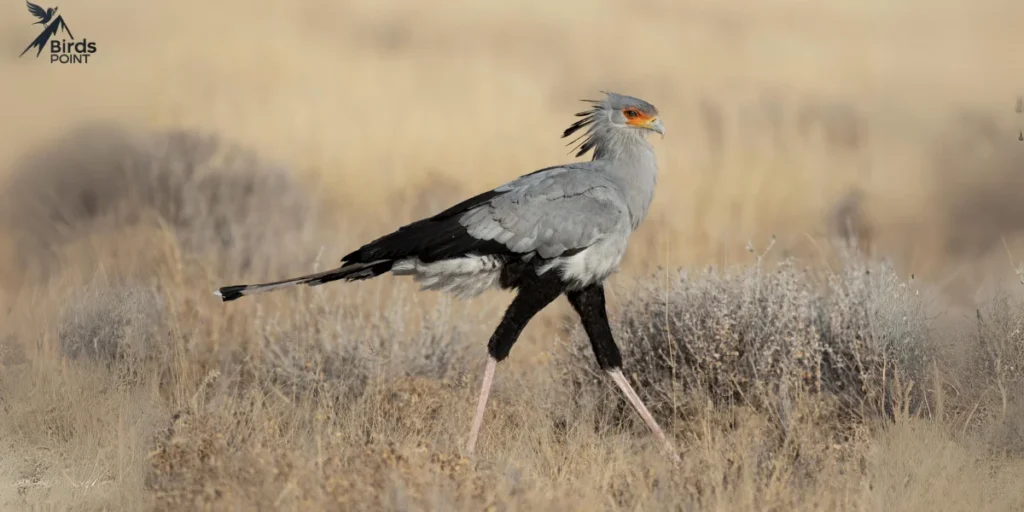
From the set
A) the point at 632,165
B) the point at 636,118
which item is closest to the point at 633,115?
the point at 636,118

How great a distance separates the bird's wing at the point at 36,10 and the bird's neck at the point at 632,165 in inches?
277

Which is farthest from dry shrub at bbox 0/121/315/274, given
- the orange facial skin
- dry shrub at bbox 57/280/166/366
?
the orange facial skin

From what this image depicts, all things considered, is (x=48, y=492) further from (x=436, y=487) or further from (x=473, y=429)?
(x=436, y=487)

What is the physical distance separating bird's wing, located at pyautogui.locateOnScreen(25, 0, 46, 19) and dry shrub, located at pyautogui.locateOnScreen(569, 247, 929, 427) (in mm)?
7010

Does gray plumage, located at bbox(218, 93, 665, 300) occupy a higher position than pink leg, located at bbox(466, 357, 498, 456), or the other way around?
gray plumage, located at bbox(218, 93, 665, 300)

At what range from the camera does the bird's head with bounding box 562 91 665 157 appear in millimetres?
6227

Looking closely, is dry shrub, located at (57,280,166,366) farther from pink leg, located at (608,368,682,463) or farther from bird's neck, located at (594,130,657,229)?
bird's neck, located at (594,130,657,229)

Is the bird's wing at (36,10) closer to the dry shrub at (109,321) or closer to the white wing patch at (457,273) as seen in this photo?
the dry shrub at (109,321)

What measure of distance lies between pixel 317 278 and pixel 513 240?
980mm

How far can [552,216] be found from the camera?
5715 mm

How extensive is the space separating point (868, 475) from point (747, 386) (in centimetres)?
150

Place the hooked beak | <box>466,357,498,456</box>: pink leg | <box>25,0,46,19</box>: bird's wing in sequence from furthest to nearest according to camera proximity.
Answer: <box>25,0,46,19</box>: bird's wing < the hooked beak < <box>466,357,498,456</box>: pink leg

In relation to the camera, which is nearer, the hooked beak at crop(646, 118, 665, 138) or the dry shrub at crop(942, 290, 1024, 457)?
the dry shrub at crop(942, 290, 1024, 457)

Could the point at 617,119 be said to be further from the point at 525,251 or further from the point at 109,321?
the point at 109,321
